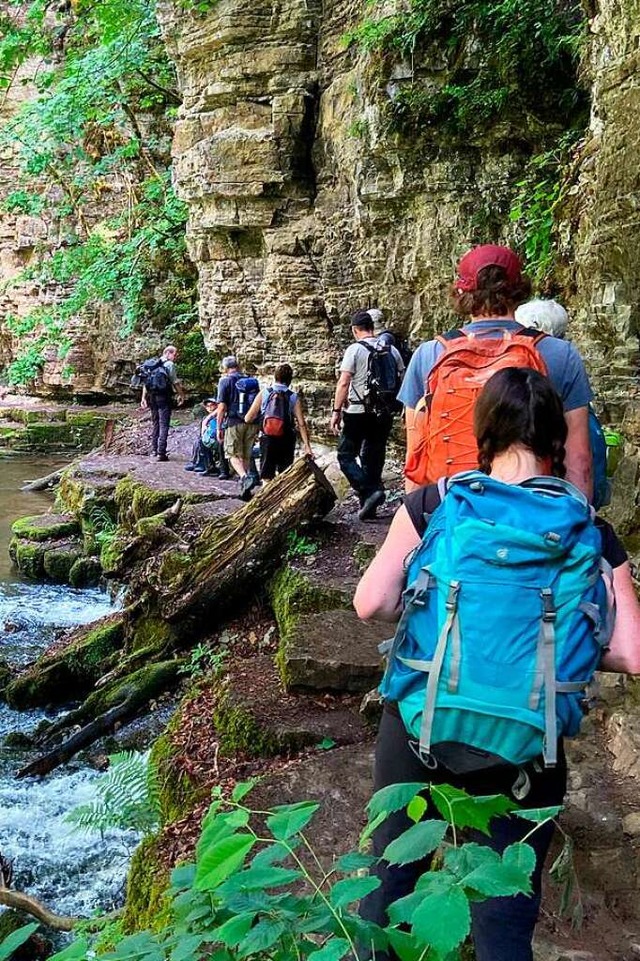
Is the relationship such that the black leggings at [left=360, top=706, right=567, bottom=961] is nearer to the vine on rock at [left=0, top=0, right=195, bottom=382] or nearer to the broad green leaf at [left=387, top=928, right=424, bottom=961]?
the broad green leaf at [left=387, top=928, right=424, bottom=961]

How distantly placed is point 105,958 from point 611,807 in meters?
2.25

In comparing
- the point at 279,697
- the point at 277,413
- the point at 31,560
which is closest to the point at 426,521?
the point at 279,697

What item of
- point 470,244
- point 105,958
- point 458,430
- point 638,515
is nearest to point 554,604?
point 458,430

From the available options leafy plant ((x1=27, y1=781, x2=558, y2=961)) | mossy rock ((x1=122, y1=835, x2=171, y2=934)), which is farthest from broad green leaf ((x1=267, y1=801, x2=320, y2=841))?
mossy rock ((x1=122, y1=835, x2=171, y2=934))

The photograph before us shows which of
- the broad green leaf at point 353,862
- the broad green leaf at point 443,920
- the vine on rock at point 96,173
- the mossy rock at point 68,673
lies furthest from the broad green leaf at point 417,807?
the vine on rock at point 96,173

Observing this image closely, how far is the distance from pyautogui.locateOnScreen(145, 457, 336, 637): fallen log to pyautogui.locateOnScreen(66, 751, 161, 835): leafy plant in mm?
2264

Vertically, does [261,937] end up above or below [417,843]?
below

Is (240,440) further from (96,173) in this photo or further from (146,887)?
(96,173)

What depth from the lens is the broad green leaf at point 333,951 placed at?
1228 mm

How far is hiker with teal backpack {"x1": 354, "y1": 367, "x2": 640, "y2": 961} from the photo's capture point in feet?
5.24

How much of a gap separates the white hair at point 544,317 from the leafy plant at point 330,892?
6.76 ft

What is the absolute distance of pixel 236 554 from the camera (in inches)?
263

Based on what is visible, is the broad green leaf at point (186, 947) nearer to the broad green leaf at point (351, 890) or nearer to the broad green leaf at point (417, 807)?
the broad green leaf at point (351, 890)

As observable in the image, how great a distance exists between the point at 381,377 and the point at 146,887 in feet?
15.1
